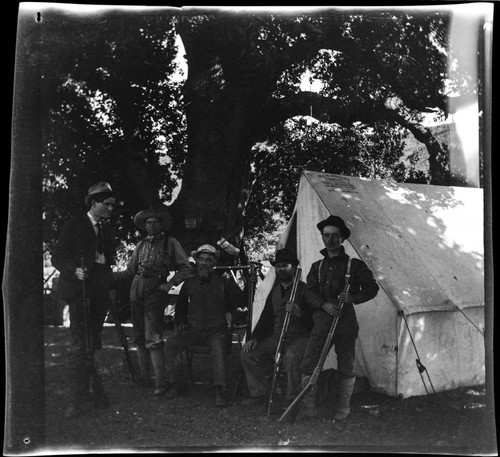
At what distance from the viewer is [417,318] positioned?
17.6ft

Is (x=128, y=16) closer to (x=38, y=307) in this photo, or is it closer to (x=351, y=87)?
(x=351, y=87)

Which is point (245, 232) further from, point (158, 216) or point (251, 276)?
point (158, 216)

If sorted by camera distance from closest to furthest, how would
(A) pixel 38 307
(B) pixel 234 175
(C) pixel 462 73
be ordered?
(A) pixel 38 307 → (C) pixel 462 73 → (B) pixel 234 175

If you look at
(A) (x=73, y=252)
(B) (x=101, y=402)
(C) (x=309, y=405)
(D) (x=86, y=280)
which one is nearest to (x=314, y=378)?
(C) (x=309, y=405)

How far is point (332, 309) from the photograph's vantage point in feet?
16.5

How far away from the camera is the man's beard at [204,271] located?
5.40m

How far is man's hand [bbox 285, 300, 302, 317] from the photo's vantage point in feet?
17.1

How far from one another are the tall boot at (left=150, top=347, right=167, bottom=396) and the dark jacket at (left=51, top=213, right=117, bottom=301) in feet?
2.85

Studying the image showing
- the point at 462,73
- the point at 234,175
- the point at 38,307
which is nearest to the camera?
the point at 38,307

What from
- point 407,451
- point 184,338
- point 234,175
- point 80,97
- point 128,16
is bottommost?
point 407,451

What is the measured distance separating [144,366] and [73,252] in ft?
3.88

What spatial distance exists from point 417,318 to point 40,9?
4.23 m

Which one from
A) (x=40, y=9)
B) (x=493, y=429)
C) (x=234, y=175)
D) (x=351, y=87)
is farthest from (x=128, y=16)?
(x=493, y=429)

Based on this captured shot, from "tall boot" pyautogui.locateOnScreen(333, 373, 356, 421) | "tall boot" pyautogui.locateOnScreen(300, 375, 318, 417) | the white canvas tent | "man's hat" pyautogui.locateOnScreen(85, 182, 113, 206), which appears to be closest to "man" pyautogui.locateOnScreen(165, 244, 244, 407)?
the white canvas tent
